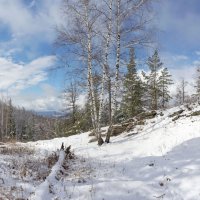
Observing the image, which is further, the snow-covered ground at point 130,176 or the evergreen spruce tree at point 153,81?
the evergreen spruce tree at point 153,81

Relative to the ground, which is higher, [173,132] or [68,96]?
[68,96]

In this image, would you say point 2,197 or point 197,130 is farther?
point 197,130

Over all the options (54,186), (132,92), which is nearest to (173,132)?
(54,186)

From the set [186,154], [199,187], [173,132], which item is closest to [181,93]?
[173,132]

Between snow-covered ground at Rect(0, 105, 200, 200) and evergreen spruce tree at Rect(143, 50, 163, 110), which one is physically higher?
evergreen spruce tree at Rect(143, 50, 163, 110)

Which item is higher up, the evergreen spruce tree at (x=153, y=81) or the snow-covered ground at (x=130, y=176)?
the evergreen spruce tree at (x=153, y=81)

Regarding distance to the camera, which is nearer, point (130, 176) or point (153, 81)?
point (130, 176)

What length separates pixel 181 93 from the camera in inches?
2386

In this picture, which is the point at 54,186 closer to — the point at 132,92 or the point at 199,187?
the point at 199,187

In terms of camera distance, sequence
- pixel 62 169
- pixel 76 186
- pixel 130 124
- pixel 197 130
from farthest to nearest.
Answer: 1. pixel 130 124
2. pixel 197 130
3. pixel 62 169
4. pixel 76 186

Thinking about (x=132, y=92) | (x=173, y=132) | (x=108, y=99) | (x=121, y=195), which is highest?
(x=132, y=92)

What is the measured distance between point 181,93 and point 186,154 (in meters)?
50.4

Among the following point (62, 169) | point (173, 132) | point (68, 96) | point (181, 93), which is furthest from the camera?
point (181, 93)

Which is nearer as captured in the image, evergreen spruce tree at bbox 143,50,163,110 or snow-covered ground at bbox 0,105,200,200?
snow-covered ground at bbox 0,105,200,200
